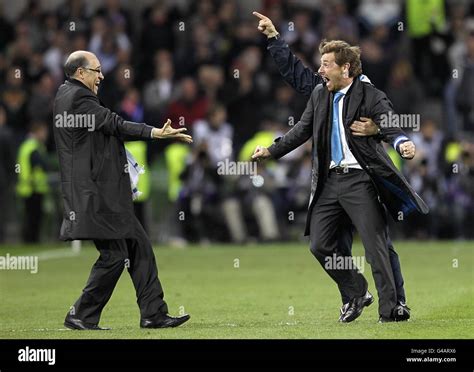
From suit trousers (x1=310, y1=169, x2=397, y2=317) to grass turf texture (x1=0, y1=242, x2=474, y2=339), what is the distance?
37 cm

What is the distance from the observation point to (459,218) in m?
24.7

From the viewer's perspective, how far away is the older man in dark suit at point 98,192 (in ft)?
40.0

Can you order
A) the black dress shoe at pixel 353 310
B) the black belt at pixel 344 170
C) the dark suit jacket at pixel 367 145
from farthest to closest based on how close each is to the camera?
the black dress shoe at pixel 353 310
the black belt at pixel 344 170
the dark suit jacket at pixel 367 145

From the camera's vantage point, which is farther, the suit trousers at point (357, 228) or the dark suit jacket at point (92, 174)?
the suit trousers at point (357, 228)

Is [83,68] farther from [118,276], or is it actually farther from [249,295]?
[249,295]

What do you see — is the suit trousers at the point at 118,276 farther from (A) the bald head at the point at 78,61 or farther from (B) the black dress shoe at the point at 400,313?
(B) the black dress shoe at the point at 400,313

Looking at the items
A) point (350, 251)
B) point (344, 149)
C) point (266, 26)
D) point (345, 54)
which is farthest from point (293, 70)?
point (350, 251)

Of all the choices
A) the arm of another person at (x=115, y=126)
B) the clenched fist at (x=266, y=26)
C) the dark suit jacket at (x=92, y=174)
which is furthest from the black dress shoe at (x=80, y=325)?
the clenched fist at (x=266, y=26)

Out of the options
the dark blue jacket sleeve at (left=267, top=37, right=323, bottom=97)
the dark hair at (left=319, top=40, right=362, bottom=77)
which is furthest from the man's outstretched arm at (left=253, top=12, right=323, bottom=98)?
the dark hair at (left=319, top=40, right=362, bottom=77)

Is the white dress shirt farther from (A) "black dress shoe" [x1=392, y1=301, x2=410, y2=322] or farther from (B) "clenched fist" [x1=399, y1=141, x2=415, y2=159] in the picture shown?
(A) "black dress shoe" [x1=392, y1=301, x2=410, y2=322]

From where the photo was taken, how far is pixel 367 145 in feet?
40.5

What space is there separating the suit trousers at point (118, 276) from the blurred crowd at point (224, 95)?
1130cm

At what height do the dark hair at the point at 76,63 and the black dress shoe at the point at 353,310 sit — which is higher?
the dark hair at the point at 76,63

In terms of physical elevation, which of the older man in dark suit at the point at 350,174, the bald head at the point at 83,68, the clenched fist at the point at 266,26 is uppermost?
the clenched fist at the point at 266,26
